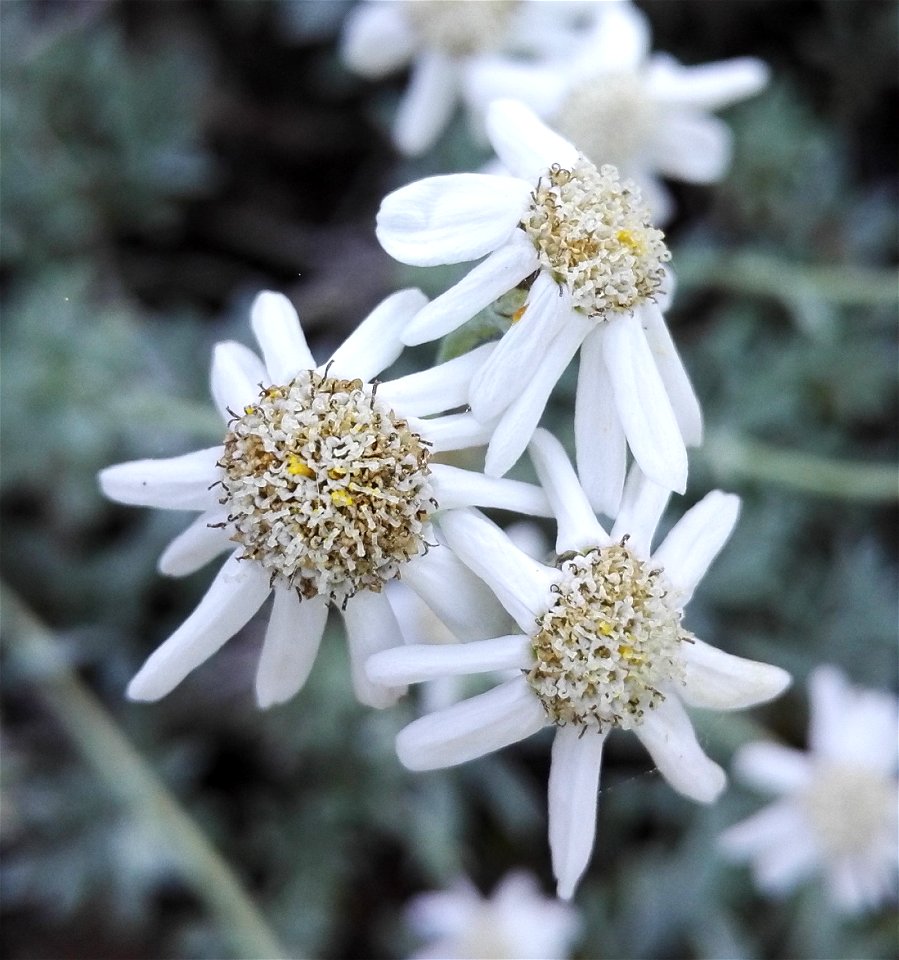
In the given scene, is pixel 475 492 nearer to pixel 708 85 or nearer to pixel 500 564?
pixel 500 564

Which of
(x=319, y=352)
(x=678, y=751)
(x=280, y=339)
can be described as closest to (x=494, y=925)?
(x=319, y=352)

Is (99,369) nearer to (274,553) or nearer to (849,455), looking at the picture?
(274,553)

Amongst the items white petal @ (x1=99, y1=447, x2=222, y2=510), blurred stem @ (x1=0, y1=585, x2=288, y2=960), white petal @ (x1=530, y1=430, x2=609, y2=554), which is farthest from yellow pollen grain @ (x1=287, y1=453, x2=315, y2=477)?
blurred stem @ (x1=0, y1=585, x2=288, y2=960)

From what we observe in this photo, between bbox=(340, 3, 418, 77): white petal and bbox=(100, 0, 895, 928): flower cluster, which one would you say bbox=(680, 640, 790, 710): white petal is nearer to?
bbox=(100, 0, 895, 928): flower cluster

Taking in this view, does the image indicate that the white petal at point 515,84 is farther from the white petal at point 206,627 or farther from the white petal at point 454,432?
the white petal at point 206,627

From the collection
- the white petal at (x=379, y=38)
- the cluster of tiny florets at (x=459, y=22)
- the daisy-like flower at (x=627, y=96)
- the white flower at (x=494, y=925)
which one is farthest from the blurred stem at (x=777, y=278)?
the white flower at (x=494, y=925)

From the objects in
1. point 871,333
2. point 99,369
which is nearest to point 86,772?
point 99,369
